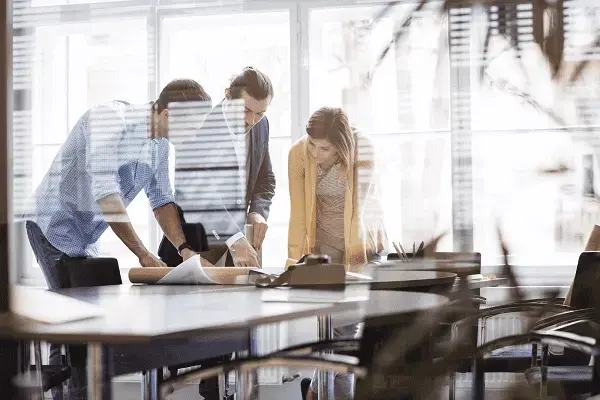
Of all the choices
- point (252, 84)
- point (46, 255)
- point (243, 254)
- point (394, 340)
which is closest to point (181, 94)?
point (252, 84)

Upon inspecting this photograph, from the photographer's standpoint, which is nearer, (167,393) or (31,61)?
(167,393)

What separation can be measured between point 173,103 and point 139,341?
170 centimetres

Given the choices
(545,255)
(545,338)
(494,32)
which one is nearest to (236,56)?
(494,32)

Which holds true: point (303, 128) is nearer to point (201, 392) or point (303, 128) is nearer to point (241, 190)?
point (241, 190)

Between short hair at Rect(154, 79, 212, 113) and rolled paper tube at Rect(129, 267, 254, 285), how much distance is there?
0.76 metres

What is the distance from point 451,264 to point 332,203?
0.42m

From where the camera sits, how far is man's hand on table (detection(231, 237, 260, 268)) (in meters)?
2.09

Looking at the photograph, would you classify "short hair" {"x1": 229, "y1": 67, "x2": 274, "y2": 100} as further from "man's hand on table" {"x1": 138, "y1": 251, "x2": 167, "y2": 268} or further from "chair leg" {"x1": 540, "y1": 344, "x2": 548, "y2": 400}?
"chair leg" {"x1": 540, "y1": 344, "x2": 548, "y2": 400}

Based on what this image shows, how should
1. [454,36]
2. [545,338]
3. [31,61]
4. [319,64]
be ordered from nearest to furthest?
[545,338] → [454,36] → [319,64] → [31,61]

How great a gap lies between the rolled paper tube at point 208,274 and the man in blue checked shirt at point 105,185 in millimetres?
99

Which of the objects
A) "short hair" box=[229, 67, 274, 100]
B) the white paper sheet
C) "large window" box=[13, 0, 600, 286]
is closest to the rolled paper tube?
the white paper sheet

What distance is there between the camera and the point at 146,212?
2.42 metres

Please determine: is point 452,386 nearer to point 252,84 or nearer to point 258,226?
point 258,226

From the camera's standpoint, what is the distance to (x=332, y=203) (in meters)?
2.05
